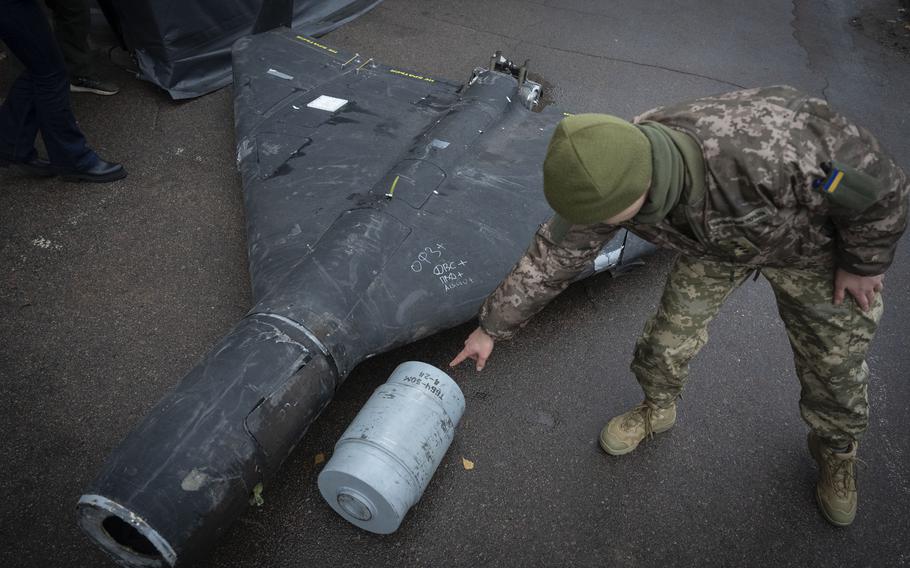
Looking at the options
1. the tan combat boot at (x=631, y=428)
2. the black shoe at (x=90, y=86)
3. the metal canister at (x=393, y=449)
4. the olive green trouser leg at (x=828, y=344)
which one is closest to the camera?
the olive green trouser leg at (x=828, y=344)

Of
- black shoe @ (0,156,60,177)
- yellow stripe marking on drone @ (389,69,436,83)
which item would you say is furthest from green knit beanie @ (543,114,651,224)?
black shoe @ (0,156,60,177)

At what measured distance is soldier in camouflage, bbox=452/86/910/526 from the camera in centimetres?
163

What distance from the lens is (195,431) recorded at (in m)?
1.90

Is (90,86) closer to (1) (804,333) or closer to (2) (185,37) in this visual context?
(2) (185,37)

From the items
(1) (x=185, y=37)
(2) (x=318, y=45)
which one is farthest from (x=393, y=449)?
(1) (x=185, y=37)

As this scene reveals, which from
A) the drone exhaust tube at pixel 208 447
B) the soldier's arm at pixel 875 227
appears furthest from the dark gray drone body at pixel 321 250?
the soldier's arm at pixel 875 227

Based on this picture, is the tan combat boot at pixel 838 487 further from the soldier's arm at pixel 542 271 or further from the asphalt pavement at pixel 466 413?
the soldier's arm at pixel 542 271

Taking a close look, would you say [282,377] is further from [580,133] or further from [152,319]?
[152,319]

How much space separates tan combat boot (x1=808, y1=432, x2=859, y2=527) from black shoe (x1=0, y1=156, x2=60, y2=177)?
4836 millimetres

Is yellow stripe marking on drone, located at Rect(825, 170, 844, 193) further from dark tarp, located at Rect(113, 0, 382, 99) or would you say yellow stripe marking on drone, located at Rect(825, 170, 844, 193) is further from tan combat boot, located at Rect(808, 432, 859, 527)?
dark tarp, located at Rect(113, 0, 382, 99)

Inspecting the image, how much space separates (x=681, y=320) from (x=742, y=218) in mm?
588

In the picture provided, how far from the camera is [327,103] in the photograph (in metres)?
3.83

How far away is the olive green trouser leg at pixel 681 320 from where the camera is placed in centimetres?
215

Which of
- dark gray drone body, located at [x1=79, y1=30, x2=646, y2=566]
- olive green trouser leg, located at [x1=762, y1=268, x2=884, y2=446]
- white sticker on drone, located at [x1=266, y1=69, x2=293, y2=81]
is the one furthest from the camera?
white sticker on drone, located at [x1=266, y1=69, x2=293, y2=81]
